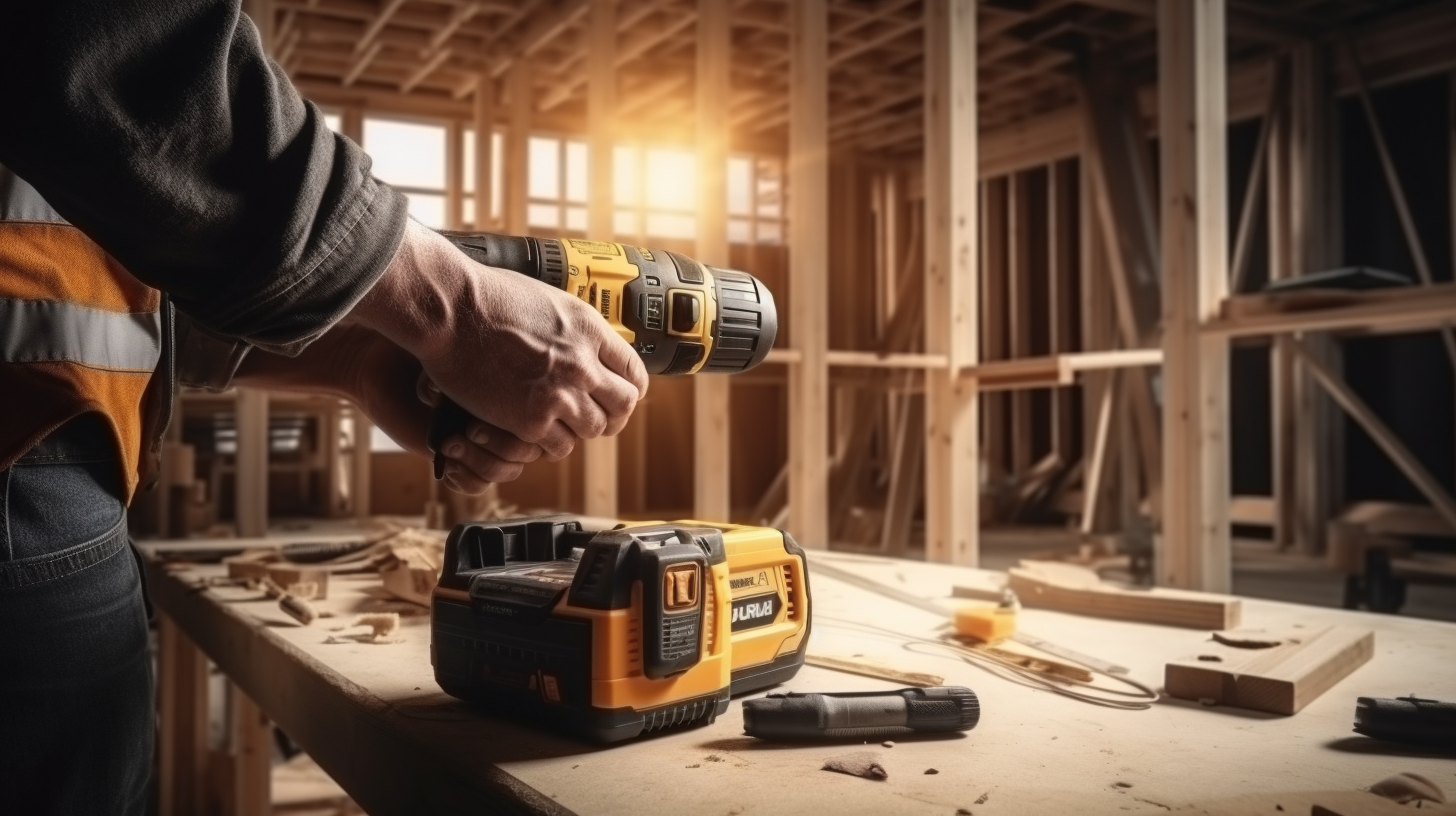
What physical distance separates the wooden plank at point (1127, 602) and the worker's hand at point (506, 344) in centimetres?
106

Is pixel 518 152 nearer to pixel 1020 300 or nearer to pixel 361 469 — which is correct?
pixel 361 469

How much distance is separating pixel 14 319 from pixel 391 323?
0.27 meters

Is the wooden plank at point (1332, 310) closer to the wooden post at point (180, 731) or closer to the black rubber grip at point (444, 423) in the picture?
the black rubber grip at point (444, 423)

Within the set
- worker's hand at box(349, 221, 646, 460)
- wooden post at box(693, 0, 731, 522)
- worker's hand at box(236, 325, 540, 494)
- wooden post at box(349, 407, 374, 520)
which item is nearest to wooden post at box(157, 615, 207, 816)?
worker's hand at box(236, 325, 540, 494)

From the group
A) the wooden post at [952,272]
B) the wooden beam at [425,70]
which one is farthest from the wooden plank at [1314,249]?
the wooden beam at [425,70]

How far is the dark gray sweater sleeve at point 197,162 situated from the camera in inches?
24.5

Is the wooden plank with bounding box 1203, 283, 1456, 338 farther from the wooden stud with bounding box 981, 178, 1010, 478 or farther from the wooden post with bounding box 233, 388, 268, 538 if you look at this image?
the wooden stud with bounding box 981, 178, 1010, 478

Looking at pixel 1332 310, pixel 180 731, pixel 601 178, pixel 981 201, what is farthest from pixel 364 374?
pixel 981 201

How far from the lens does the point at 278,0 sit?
546 cm

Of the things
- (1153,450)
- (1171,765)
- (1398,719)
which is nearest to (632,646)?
(1171,765)

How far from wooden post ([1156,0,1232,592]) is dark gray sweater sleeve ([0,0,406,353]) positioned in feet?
8.50

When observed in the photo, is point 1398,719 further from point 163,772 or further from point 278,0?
point 278,0

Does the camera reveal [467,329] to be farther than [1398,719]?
No

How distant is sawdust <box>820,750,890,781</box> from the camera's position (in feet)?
2.88
